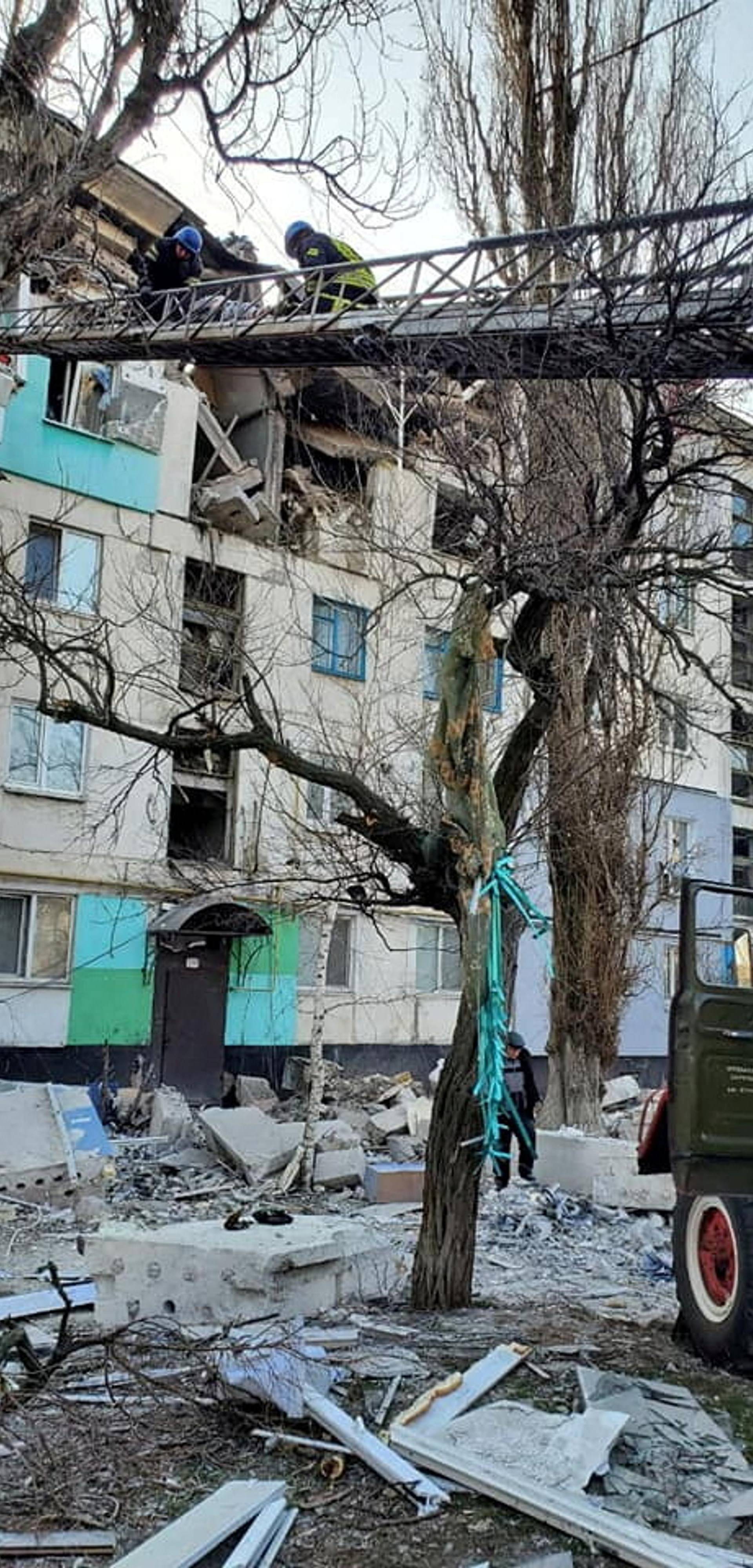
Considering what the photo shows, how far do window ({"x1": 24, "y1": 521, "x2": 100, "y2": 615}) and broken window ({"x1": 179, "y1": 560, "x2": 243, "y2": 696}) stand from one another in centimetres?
157

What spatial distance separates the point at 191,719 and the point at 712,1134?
13605 millimetres

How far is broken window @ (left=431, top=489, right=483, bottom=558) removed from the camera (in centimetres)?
925

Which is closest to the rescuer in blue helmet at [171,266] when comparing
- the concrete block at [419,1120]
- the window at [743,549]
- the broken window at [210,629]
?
the broken window at [210,629]

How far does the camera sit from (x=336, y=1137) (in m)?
14.4

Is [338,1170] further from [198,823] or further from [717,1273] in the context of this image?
[198,823]

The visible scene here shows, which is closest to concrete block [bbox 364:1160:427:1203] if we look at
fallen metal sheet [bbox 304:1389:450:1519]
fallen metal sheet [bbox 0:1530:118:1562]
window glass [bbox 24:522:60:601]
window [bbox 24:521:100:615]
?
fallen metal sheet [bbox 304:1389:450:1519]

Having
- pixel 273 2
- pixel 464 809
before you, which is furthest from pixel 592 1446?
pixel 273 2

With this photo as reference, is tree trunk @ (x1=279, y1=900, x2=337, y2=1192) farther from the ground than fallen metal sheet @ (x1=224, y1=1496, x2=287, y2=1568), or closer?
farther from the ground

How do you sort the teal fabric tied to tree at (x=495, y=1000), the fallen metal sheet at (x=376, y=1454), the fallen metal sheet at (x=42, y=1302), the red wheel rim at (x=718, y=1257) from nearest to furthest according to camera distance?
the fallen metal sheet at (x=376, y=1454) → the red wheel rim at (x=718, y=1257) → the teal fabric tied to tree at (x=495, y=1000) → the fallen metal sheet at (x=42, y=1302)

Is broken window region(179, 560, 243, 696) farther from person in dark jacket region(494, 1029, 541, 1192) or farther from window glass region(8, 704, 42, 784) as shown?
person in dark jacket region(494, 1029, 541, 1192)

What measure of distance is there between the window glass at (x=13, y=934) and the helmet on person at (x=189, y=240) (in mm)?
10511

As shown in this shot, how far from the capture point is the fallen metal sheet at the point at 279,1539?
4059 millimetres

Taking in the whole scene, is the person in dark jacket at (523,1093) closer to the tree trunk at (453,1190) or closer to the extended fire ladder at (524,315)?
the tree trunk at (453,1190)

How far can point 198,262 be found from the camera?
39.0 ft
